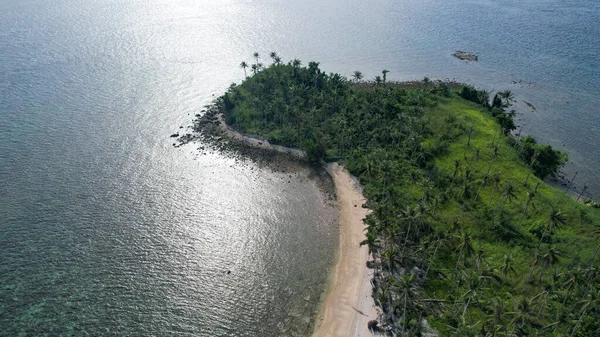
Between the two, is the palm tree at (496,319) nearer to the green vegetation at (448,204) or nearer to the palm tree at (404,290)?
the green vegetation at (448,204)

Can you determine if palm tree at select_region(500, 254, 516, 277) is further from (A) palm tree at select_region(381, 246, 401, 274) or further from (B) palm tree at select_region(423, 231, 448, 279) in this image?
(A) palm tree at select_region(381, 246, 401, 274)

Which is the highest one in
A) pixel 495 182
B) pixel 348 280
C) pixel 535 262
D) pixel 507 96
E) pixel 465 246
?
pixel 507 96

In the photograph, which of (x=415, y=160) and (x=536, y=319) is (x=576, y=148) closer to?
(x=415, y=160)

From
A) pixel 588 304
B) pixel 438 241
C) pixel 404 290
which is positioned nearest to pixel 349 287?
pixel 404 290

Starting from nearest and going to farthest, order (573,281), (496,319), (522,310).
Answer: (522,310), (496,319), (573,281)

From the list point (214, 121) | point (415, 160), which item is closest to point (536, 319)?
point (415, 160)

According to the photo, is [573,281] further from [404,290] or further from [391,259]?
[391,259]

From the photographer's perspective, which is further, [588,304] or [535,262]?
[535,262]
